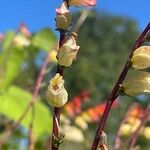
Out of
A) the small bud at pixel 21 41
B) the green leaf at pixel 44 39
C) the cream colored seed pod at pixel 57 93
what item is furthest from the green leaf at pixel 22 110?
the cream colored seed pod at pixel 57 93

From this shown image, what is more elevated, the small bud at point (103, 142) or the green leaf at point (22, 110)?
the green leaf at point (22, 110)

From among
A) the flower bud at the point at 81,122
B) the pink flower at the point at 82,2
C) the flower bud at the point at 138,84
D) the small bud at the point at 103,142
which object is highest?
the flower bud at the point at 81,122

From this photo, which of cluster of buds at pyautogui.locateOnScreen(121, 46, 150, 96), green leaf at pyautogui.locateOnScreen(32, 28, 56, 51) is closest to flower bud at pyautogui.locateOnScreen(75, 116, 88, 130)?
green leaf at pyautogui.locateOnScreen(32, 28, 56, 51)

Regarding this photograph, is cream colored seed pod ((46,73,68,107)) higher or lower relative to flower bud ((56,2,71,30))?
lower

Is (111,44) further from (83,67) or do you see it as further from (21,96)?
(21,96)

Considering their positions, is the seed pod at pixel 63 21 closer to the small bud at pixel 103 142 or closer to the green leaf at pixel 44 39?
the small bud at pixel 103 142

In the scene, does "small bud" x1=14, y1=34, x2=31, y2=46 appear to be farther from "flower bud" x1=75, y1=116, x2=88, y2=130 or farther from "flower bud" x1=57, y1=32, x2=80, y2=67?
"flower bud" x1=57, y1=32, x2=80, y2=67

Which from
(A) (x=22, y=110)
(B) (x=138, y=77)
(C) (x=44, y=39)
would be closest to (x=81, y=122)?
(C) (x=44, y=39)
